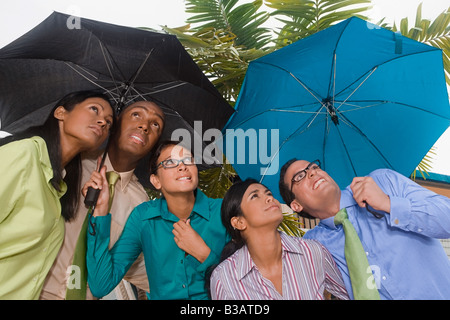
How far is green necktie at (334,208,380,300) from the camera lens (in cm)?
194

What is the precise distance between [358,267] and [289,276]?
0.38 meters

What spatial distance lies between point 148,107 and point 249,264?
1.39 metres

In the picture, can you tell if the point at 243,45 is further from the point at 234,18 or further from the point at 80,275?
the point at 80,275

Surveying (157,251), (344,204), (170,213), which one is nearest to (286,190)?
(344,204)

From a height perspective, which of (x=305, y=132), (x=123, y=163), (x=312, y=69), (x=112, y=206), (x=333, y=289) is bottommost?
Answer: (x=333, y=289)

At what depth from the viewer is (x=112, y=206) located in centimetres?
258

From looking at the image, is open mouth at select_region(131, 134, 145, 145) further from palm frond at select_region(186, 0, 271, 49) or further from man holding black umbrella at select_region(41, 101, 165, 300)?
palm frond at select_region(186, 0, 271, 49)

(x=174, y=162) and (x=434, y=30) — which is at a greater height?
(x=434, y=30)

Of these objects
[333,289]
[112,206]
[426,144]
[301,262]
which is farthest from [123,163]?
[426,144]

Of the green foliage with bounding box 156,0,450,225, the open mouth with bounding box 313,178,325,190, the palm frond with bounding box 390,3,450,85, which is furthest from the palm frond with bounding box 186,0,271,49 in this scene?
the open mouth with bounding box 313,178,325,190

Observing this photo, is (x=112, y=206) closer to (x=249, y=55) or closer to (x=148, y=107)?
(x=148, y=107)

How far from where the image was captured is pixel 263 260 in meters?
2.10

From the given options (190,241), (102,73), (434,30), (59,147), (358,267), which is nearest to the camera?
(358,267)

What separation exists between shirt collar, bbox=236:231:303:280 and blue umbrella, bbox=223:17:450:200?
0.54 m
